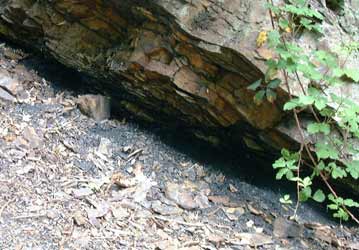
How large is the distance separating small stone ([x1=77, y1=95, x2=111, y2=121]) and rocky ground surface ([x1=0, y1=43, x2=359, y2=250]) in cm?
4

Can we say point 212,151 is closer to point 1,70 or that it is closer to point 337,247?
point 337,247

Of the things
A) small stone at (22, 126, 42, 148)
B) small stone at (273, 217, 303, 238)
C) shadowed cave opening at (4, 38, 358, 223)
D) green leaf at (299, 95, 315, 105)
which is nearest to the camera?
green leaf at (299, 95, 315, 105)

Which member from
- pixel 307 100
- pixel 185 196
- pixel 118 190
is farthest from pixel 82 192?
pixel 307 100

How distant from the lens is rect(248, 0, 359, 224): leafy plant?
2457mm

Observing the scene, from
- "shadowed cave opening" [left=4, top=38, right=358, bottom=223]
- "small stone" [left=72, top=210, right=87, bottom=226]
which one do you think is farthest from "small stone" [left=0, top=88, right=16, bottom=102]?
"small stone" [left=72, top=210, right=87, bottom=226]

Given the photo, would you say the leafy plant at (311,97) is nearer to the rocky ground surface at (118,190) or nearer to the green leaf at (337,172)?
the green leaf at (337,172)

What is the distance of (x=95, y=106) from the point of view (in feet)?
11.2

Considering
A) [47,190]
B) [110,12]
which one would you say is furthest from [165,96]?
[47,190]

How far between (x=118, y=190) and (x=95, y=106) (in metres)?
0.75

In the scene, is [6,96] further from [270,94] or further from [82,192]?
[270,94]

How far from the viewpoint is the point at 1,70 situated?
3.57 meters

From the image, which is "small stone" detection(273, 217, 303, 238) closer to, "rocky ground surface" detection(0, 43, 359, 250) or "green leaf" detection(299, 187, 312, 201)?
"rocky ground surface" detection(0, 43, 359, 250)

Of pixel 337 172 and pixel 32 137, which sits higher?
pixel 337 172

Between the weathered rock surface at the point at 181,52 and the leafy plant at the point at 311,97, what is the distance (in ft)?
0.29
